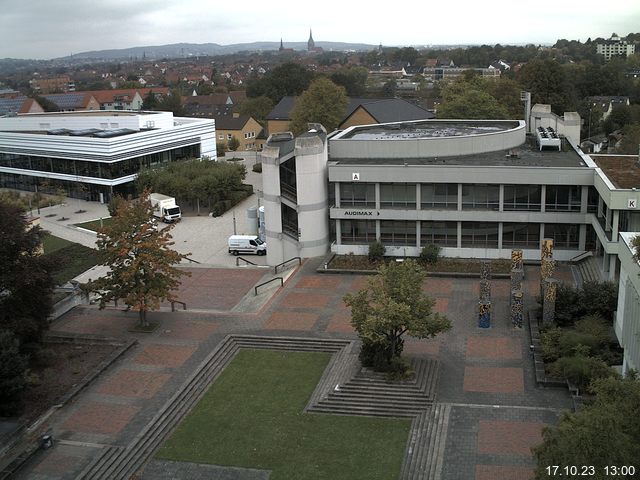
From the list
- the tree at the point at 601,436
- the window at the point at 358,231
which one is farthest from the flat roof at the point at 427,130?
the tree at the point at 601,436

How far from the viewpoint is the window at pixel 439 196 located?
128 feet

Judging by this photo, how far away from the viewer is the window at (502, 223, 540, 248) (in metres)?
38.5

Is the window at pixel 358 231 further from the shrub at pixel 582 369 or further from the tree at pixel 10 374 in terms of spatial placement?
the tree at pixel 10 374

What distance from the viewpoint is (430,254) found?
38594mm

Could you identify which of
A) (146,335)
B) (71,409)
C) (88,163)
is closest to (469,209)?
(146,335)

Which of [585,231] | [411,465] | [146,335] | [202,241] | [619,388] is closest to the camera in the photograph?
[619,388]

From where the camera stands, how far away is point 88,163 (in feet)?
212

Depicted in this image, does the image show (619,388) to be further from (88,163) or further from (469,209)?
(88,163)

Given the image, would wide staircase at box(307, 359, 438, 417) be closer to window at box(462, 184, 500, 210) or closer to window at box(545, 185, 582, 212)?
window at box(462, 184, 500, 210)

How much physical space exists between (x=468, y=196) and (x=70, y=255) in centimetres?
2672

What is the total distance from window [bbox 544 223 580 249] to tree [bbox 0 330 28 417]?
27.1 m

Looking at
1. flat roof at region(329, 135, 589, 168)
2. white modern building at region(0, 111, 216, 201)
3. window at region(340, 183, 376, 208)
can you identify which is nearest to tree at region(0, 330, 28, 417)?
window at region(340, 183, 376, 208)

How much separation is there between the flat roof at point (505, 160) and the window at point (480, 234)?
3.38 metres

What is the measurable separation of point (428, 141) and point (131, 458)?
26.7m
